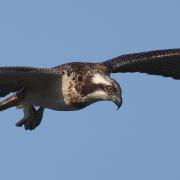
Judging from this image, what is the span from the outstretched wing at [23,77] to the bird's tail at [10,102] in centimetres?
44

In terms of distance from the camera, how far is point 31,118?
22.3 meters

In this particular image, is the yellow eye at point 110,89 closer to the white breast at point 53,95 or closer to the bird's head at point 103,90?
the bird's head at point 103,90

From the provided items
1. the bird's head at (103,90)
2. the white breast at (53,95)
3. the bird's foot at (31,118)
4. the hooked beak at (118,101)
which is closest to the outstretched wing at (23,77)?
the white breast at (53,95)

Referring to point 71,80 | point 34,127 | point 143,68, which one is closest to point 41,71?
point 71,80

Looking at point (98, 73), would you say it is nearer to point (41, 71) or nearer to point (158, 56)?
point (41, 71)

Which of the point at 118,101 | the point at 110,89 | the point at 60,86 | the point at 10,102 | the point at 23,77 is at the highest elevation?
the point at 23,77

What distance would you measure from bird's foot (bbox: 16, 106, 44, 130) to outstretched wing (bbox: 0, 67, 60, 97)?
3.46 ft

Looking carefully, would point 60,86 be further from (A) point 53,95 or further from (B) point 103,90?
(B) point 103,90

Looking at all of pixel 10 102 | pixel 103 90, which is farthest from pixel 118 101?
pixel 10 102

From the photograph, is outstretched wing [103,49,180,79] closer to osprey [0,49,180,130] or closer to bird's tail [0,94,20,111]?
osprey [0,49,180,130]

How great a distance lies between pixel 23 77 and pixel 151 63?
441cm

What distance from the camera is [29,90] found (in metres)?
21.1

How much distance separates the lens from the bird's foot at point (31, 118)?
2211 cm

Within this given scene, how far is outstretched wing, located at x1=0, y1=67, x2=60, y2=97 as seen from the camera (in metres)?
19.5
